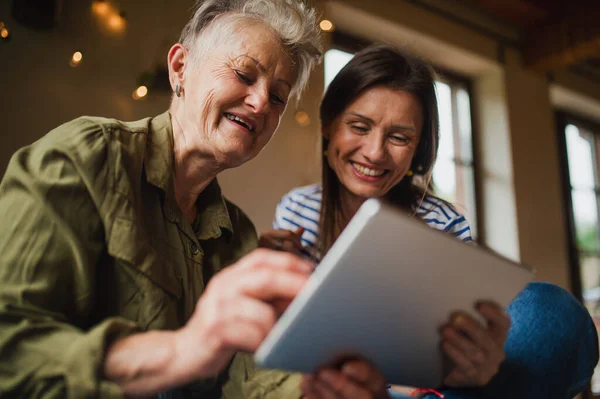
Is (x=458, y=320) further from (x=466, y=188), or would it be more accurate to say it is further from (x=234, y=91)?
(x=466, y=188)

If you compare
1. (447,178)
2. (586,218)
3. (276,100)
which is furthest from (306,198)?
(586,218)

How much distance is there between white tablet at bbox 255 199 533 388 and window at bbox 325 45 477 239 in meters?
2.98

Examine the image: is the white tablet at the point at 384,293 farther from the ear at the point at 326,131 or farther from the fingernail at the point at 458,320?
the ear at the point at 326,131

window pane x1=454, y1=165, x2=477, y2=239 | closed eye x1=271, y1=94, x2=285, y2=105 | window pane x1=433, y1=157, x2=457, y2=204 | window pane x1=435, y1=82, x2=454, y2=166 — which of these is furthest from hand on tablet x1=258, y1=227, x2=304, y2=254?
window pane x1=454, y1=165, x2=477, y2=239

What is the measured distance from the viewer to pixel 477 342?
639 millimetres

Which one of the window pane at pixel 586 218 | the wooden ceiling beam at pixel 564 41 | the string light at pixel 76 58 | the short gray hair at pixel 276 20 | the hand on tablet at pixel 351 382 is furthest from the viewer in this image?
the window pane at pixel 586 218

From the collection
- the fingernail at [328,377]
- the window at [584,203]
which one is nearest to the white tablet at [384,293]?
the fingernail at [328,377]

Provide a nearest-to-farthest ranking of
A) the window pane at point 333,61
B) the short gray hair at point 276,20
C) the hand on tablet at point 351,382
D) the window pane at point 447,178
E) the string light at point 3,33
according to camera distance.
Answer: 1. the hand on tablet at point 351,382
2. the short gray hair at point 276,20
3. the string light at point 3,33
4. the window pane at point 333,61
5. the window pane at point 447,178

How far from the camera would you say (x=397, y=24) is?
10.0ft

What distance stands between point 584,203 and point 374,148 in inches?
144

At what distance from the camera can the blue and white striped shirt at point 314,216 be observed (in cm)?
135

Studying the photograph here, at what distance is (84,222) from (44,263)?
0.27 ft

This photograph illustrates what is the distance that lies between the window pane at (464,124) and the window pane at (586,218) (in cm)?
115

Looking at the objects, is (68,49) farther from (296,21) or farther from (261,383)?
(261,383)
